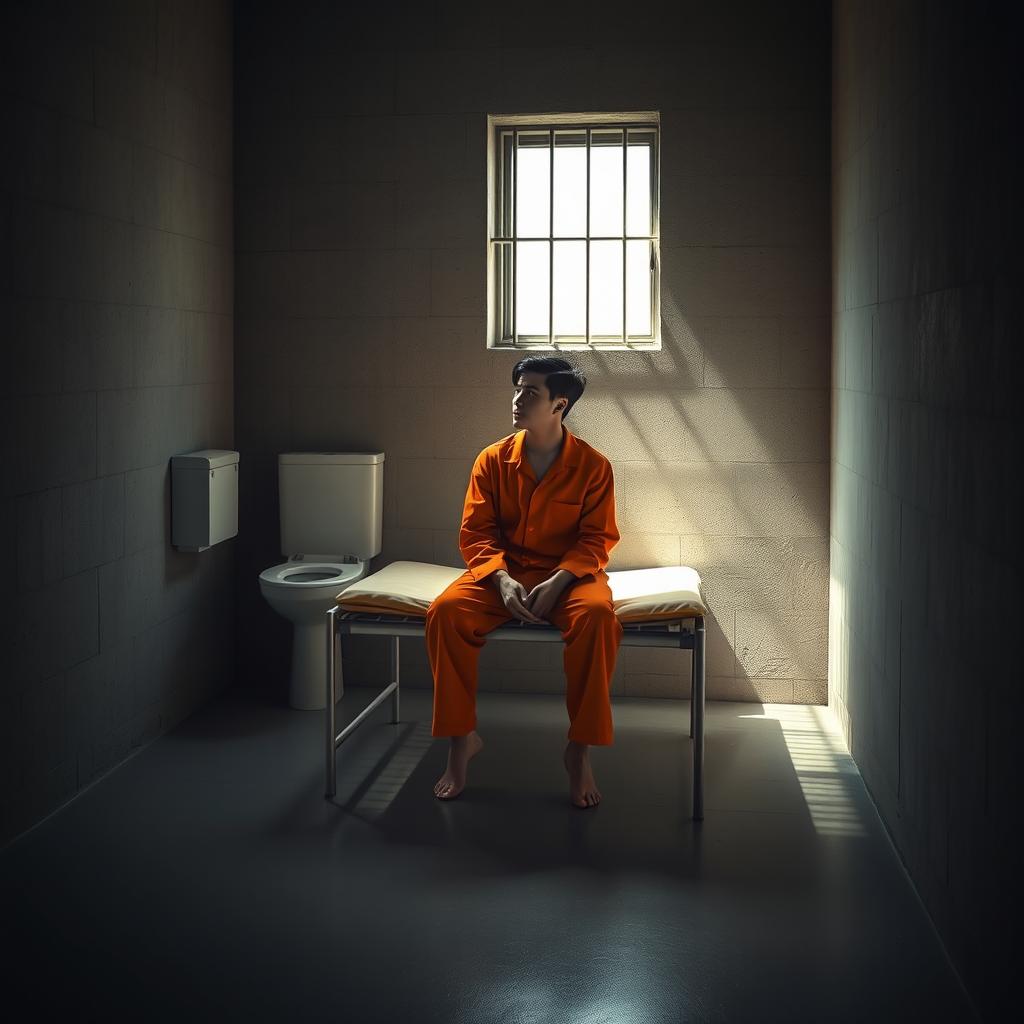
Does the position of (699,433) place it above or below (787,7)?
below

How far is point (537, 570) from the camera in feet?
12.3

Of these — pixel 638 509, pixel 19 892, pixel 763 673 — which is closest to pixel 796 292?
pixel 638 509

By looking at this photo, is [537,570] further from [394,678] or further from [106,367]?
[106,367]

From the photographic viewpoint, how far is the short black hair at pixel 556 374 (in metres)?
3.78

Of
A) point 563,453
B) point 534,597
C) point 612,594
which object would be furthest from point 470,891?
point 563,453

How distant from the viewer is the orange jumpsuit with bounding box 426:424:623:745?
3404mm

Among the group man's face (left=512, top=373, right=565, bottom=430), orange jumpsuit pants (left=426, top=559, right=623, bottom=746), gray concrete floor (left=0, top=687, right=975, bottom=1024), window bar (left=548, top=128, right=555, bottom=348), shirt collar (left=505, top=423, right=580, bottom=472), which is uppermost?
window bar (left=548, top=128, right=555, bottom=348)

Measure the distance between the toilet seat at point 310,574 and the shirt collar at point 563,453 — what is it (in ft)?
2.59

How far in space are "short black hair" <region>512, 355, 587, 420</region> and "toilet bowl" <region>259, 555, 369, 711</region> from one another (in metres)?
0.99

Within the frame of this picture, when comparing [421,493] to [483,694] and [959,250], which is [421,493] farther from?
[959,250]

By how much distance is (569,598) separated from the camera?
11.6 feet

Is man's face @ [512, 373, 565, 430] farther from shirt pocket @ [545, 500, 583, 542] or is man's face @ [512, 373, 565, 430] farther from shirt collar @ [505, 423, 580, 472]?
shirt pocket @ [545, 500, 583, 542]

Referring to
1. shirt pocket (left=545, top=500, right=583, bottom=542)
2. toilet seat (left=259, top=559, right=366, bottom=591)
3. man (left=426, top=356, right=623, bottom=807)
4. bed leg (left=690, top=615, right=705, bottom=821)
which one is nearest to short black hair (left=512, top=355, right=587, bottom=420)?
man (left=426, top=356, right=623, bottom=807)

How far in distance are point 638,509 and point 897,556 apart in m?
1.55
